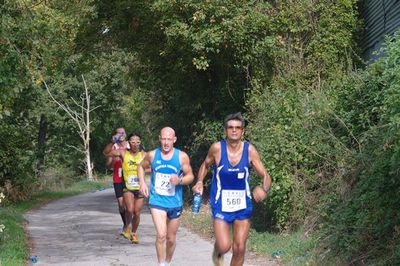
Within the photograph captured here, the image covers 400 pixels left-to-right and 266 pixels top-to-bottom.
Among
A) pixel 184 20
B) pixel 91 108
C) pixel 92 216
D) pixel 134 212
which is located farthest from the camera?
pixel 91 108

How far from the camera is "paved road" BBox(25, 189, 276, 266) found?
37.6 feet

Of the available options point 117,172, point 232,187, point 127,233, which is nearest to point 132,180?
point 117,172

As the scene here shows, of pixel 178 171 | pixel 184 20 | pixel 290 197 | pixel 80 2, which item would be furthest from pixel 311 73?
pixel 178 171

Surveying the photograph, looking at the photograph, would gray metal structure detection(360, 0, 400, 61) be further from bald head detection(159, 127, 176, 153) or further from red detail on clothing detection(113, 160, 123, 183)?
bald head detection(159, 127, 176, 153)

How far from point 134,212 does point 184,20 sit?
254 inches

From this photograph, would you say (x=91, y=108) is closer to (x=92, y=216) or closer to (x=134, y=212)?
(x=92, y=216)

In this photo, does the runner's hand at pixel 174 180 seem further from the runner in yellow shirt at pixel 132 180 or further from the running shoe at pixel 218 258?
the runner in yellow shirt at pixel 132 180

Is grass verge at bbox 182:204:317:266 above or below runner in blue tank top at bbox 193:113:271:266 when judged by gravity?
below

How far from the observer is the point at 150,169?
1020 cm

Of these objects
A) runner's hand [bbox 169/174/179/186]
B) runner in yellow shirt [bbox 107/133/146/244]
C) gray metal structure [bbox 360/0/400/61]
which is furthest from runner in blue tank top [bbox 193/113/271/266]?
gray metal structure [bbox 360/0/400/61]

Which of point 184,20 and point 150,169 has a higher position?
point 184,20

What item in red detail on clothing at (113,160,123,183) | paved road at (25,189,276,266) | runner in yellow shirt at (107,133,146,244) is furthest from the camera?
red detail on clothing at (113,160,123,183)

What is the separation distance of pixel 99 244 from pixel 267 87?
6.60 metres

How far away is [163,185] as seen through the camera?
31.5 feet
